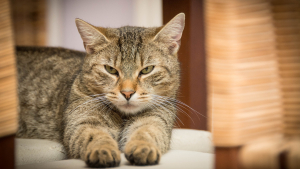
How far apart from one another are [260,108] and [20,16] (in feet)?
10.6

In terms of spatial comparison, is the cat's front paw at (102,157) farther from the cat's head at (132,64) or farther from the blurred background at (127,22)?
the blurred background at (127,22)

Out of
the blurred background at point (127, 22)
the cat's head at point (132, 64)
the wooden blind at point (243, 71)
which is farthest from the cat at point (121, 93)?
the wooden blind at point (243, 71)

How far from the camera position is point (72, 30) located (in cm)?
290

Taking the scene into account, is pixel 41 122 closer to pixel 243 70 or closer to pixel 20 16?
pixel 243 70

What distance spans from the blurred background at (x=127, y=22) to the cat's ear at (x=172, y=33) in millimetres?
401

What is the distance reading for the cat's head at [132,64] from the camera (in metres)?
1.30

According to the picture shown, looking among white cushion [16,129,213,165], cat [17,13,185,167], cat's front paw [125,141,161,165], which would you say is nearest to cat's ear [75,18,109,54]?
cat [17,13,185,167]

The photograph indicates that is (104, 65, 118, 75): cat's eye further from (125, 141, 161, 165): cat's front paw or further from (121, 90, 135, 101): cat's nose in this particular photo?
(125, 141, 161, 165): cat's front paw

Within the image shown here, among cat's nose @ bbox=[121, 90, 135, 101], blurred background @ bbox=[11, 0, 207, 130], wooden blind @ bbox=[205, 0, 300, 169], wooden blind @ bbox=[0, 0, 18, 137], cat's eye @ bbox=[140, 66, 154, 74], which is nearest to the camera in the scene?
wooden blind @ bbox=[205, 0, 300, 169]

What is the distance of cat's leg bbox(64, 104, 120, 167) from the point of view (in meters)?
0.95

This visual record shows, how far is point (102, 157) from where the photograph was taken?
3.08 ft

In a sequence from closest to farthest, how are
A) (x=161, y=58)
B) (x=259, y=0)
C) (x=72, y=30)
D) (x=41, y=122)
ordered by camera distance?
(x=259, y=0)
(x=161, y=58)
(x=41, y=122)
(x=72, y=30)

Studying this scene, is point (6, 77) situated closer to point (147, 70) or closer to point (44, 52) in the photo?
point (147, 70)

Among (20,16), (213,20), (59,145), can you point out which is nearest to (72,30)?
(20,16)
